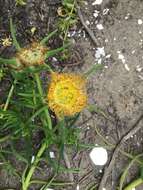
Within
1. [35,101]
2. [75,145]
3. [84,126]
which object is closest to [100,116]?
[84,126]

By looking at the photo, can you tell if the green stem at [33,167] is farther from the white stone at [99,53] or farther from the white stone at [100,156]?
the white stone at [99,53]

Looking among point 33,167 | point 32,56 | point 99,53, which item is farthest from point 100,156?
point 32,56

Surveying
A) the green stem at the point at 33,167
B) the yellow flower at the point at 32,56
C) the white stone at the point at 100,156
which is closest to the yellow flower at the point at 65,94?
the yellow flower at the point at 32,56

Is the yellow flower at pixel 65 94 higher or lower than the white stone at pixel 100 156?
higher

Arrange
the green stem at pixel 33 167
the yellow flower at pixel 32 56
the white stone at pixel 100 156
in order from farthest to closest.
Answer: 1. the white stone at pixel 100 156
2. the green stem at pixel 33 167
3. the yellow flower at pixel 32 56

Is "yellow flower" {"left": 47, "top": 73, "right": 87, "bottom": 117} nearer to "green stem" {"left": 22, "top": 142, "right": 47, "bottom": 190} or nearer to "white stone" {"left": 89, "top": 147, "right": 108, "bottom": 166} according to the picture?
"green stem" {"left": 22, "top": 142, "right": 47, "bottom": 190}

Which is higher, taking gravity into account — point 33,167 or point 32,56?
point 32,56

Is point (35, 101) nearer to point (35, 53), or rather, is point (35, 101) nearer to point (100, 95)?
point (35, 53)

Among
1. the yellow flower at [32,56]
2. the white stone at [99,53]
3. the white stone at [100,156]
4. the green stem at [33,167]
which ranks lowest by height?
the green stem at [33,167]

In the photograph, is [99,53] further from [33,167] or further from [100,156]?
[33,167]
